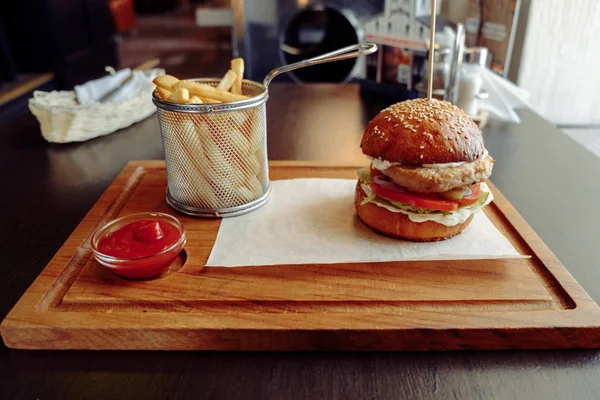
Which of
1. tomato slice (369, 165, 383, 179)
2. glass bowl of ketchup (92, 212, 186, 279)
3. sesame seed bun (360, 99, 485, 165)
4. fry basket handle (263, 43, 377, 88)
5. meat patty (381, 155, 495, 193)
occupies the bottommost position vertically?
glass bowl of ketchup (92, 212, 186, 279)

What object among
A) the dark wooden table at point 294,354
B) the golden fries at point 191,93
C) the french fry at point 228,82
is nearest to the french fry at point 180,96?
the golden fries at point 191,93

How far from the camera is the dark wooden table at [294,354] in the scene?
0.90 m

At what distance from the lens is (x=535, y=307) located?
1094 millimetres

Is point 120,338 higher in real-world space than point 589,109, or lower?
higher

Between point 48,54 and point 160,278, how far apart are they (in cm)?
662

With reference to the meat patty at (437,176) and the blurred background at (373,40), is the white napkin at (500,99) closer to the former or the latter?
the blurred background at (373,40)

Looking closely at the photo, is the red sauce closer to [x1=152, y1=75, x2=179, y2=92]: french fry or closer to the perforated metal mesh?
the perforated metal mesh

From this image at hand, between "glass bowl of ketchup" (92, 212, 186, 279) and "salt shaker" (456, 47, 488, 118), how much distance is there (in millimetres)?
1634

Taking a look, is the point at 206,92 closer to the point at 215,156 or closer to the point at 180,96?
the point at 180,96

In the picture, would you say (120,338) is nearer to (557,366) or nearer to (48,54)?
(557,366)

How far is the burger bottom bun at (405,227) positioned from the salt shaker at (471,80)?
44.2 inches

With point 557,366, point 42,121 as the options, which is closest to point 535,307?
point 557,366

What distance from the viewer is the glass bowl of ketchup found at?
113cm

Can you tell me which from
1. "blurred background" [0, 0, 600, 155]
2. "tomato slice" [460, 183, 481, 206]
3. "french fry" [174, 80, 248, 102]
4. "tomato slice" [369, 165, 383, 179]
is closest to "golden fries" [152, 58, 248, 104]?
"french fry" [174, 80, 248, 102]
